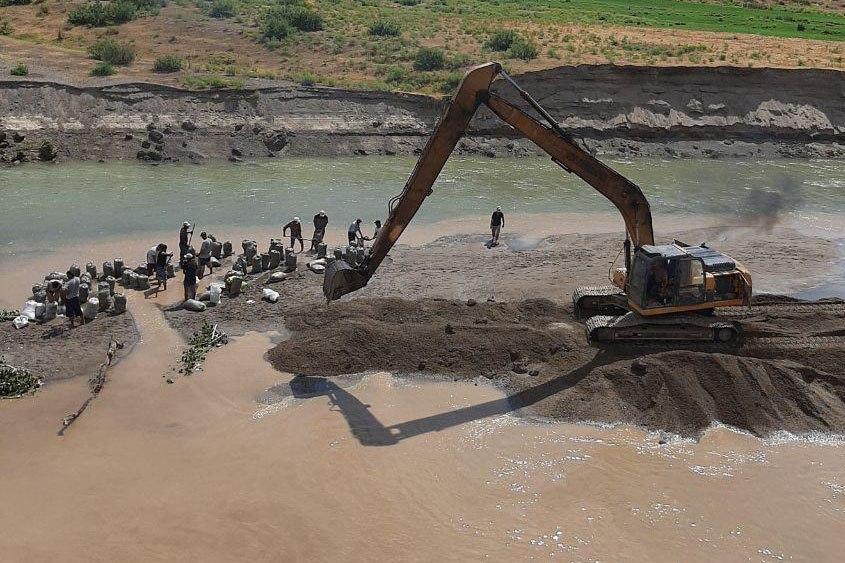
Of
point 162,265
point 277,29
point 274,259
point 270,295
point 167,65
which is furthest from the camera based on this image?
point 277,29

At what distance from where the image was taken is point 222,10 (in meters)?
51.5

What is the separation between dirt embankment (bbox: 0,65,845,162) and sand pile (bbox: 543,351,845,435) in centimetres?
2269

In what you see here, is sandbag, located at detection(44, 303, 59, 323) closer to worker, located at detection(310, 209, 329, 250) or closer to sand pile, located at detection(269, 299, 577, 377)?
sand pile, located at detection(269, 299, 577, 377)

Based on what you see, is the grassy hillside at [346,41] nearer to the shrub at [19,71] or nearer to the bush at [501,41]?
the bush at [501,41]

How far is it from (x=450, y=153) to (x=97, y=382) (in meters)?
7.52

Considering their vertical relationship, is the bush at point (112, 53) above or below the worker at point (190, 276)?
above

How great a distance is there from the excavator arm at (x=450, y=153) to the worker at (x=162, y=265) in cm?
543

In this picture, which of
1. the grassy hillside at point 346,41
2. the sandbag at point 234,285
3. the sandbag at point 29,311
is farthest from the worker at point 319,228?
the grassy hillside at point 346,41

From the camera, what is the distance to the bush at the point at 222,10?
51031 mm

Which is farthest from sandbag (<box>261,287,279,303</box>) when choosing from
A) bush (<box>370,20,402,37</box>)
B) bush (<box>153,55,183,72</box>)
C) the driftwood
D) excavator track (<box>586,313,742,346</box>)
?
bush (<box>370,20,402,37</box>)

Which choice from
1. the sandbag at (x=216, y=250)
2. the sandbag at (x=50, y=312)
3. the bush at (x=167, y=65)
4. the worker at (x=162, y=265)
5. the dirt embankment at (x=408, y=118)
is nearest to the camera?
the sandbag at (x=50, y=312)

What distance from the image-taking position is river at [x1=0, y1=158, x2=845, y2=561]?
11133 millimetres

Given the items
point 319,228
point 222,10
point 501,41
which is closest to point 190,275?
point 319,228

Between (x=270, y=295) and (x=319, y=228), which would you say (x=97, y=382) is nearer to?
(x=270, y=295)
